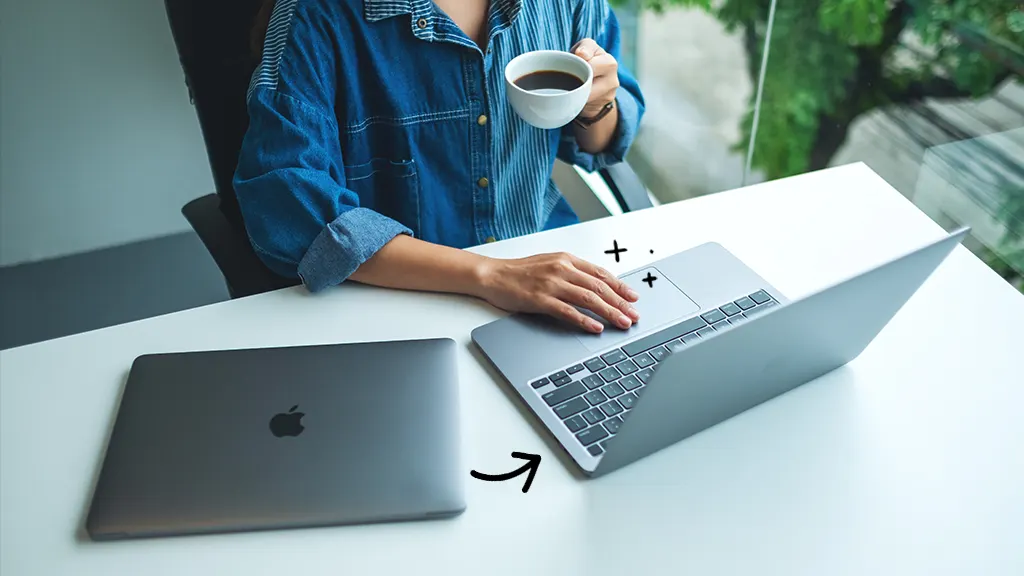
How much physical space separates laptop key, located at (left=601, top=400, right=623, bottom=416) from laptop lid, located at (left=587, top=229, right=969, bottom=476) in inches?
1.5

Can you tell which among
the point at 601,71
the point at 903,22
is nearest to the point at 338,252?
the point at 601,71

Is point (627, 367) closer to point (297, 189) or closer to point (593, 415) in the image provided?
point (593, 415)

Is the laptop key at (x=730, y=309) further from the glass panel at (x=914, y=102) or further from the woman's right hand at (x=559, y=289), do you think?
the glass panel at (x=914, y=102)

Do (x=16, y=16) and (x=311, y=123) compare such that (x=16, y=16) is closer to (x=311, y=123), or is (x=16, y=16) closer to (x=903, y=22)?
(x=311, y=123)

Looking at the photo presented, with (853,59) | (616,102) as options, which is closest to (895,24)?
(853,59)

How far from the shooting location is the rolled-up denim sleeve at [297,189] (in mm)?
1039

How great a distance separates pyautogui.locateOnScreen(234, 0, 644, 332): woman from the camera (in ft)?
3.43

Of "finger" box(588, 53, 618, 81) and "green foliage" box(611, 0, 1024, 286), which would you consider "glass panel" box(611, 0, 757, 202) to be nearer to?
"green foliage" box(611, 0, 1024, 286)

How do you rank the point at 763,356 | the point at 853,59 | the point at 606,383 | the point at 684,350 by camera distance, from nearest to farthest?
the point at 684,350 → the point at 763,356 → the point at 606,383 → the point at 853,59

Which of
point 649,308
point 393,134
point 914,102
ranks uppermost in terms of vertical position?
point 393,134

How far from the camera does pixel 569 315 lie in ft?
3.30

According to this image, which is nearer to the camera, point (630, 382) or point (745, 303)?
point (630, 382)

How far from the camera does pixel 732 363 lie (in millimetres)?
812

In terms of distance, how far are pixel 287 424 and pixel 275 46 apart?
482 millimetres
